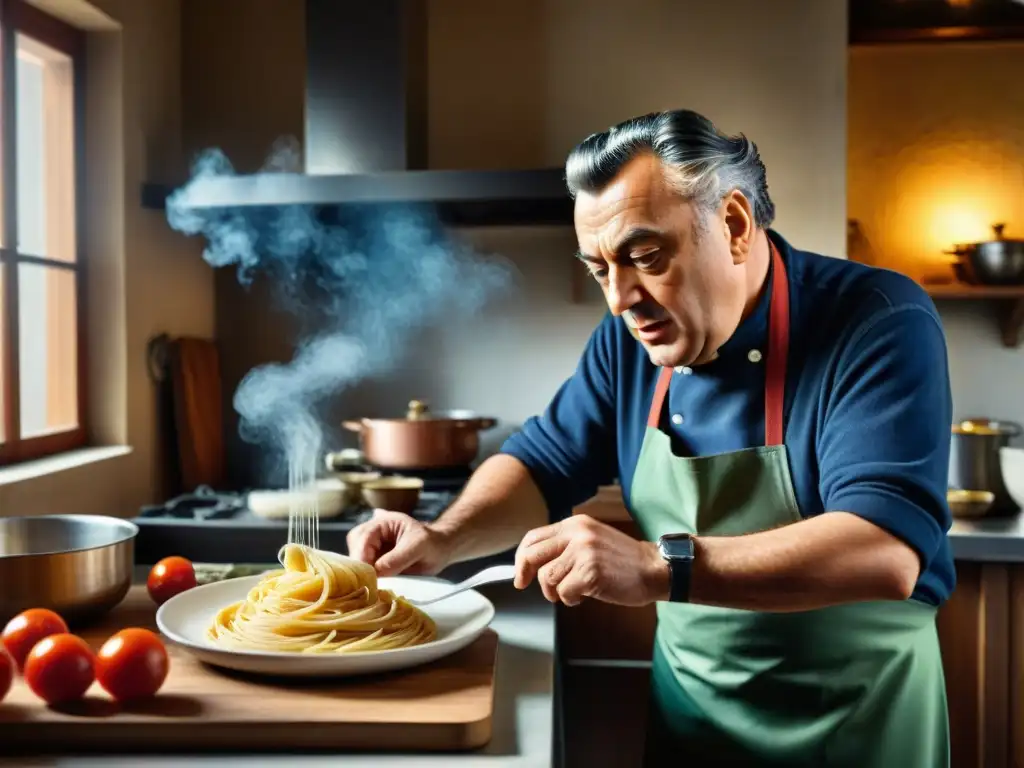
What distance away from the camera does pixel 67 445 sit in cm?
232

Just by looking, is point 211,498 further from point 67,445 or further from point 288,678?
point 288,678

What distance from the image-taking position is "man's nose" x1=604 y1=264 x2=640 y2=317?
1363mm

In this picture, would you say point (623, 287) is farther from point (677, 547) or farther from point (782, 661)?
point (782, 661)

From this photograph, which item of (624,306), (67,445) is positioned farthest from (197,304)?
(624,306)

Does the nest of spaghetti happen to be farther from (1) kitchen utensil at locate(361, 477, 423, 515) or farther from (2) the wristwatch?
(1) kitchen utensil at locate(361, 477, 423, 515)

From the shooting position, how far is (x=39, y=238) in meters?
2.30

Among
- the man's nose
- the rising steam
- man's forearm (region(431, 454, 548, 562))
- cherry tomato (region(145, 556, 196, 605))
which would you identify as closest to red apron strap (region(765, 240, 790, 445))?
the man's nose

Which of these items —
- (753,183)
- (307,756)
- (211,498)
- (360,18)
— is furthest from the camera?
(360,18)

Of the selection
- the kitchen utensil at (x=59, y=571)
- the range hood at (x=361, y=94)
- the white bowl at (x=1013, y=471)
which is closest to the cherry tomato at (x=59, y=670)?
the kitchen utensil at (x=59, y=571)

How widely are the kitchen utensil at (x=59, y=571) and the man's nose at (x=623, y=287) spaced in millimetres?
853

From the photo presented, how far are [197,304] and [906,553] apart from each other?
2.22 metres

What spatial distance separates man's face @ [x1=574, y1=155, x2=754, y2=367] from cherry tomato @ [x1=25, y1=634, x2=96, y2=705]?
32.7 inches

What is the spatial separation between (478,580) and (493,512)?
0.88ft

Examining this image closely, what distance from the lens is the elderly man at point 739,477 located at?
48.0 inches
